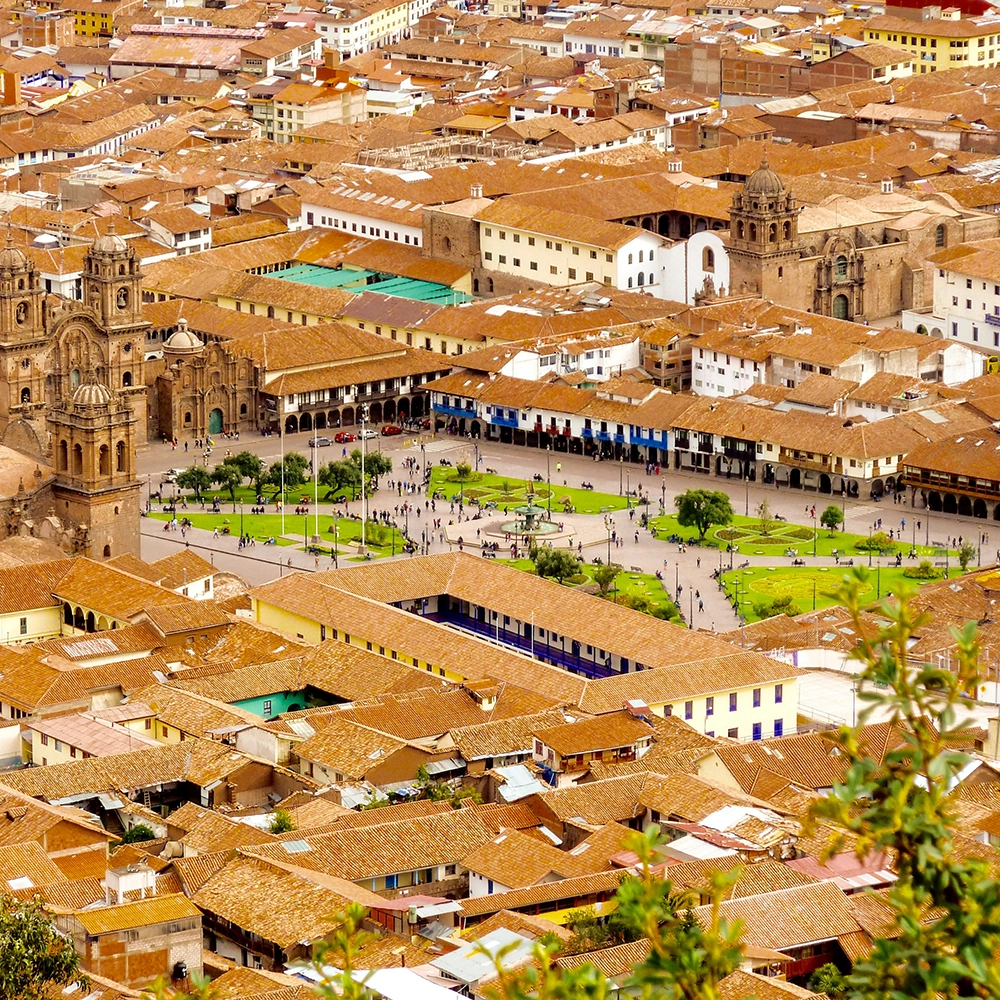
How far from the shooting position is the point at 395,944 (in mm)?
54844

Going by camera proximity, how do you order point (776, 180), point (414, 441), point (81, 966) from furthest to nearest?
point (776, 180) < point (414, 441) < point (81, 966)

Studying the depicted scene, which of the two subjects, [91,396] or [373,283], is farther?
[373,283]

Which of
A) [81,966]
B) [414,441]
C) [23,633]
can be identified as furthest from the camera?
[414,441]

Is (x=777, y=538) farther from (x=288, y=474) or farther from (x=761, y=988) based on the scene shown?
(x=761, y=988)

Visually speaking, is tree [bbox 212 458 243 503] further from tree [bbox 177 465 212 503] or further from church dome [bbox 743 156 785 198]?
church dome [bbox 743 156 785 198]

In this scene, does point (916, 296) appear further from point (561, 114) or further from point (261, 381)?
point (561, 114)

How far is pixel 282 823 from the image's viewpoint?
63875 mm

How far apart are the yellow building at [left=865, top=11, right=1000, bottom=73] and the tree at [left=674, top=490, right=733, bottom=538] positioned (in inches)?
3395

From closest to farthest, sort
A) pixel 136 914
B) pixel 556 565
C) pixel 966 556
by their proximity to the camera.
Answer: pixel 136 914 → pixel 556 565 → pixel 966 556

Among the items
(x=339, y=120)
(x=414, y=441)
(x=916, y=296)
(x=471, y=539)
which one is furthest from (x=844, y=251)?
(x=339, y=120)

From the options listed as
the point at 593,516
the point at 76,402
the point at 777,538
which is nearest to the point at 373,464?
the point at 593,516

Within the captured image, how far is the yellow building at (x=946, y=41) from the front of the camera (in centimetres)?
17975

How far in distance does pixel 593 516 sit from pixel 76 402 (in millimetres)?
20763

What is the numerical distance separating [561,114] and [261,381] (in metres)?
56.1
